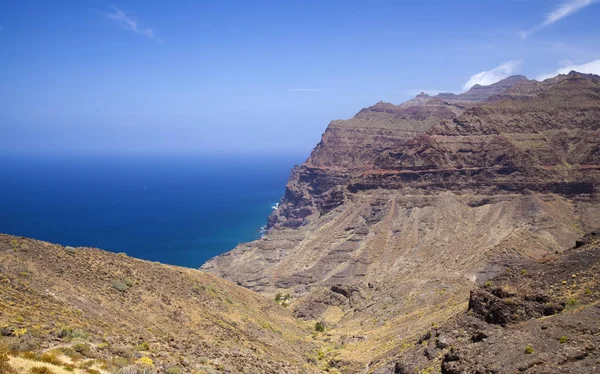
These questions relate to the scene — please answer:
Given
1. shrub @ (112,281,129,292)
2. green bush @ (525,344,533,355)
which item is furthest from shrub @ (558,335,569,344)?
shrub @ (112,281,129,292)

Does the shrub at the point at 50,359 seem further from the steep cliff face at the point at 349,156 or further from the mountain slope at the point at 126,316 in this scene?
the steep cliff face at the point at 349,156

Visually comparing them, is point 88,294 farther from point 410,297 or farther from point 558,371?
point 410,297

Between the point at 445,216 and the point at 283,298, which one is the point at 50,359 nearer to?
the point at 283,298

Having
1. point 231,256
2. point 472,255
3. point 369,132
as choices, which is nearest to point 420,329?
point 472,255

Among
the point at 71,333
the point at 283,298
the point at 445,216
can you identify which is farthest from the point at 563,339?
the point at 445,216

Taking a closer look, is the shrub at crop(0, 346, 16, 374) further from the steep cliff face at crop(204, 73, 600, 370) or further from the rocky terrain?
the steep cliff face at crop(204, 73, 600, 370)
